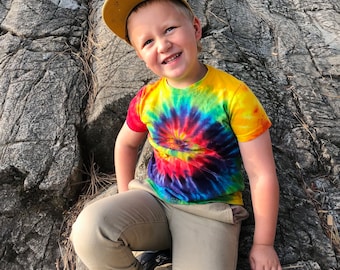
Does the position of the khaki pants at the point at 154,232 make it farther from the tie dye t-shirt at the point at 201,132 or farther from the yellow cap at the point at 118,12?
the yellow cap at the point at 118,12

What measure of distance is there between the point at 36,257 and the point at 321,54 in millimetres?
2239

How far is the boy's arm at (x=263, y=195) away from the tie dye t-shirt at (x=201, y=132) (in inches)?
2.3

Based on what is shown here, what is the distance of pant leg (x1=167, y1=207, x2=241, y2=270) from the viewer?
1.87 m

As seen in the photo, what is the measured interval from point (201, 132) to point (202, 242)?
0.44 metres

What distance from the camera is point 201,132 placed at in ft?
6.40

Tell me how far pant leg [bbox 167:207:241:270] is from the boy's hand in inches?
2.9

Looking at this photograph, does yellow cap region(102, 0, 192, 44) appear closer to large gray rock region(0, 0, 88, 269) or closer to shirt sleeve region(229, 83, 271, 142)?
shirt sleeve region(229, 83, 271, 142)

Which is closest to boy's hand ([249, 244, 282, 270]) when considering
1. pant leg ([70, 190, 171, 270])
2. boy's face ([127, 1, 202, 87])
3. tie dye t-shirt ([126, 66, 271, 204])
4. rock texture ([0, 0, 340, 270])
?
rock texture ([0, 0, 340, 270])

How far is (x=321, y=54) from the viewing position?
325cm

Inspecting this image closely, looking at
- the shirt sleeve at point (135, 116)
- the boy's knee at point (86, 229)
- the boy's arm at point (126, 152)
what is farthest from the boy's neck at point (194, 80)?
the boy's knee at point (86, 229)

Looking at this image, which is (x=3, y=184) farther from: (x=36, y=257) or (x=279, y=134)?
(x=279, y=134)

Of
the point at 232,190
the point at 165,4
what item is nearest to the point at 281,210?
the point at 232,190

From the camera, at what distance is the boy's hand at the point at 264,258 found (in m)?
1.89

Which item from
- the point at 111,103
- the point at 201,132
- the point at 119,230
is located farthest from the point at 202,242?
the point at 111,103
